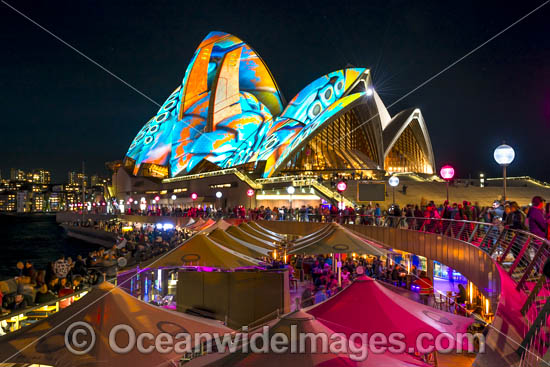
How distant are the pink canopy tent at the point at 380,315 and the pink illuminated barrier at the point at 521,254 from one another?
109cm

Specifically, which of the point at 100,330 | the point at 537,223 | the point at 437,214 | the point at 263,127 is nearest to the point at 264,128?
the point at 263,127

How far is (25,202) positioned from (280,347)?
197339 mm

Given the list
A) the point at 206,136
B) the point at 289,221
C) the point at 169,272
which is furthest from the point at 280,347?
the point at 206,136

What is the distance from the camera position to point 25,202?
582ft

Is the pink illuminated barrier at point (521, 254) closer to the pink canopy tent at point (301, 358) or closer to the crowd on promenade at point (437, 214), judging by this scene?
the crowd on promenade at point (437, 214)

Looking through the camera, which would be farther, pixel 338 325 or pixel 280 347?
pixel 338 325

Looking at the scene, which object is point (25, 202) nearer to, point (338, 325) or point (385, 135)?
point (385, 135)

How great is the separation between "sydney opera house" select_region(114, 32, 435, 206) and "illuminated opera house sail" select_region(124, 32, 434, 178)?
4.3 inches

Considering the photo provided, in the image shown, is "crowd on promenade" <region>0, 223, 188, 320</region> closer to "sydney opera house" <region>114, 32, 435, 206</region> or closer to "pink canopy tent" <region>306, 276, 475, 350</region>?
"pink canopy tent" <region>306, 276, 475, 350</region>

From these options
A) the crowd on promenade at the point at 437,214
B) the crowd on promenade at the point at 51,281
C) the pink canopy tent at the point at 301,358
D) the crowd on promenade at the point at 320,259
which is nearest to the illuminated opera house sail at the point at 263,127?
the crowd on promenade at the point at 437,214

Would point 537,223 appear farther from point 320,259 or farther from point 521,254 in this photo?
point 320,259

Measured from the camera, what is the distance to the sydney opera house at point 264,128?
146ft

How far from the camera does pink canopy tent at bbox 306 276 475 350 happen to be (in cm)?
599

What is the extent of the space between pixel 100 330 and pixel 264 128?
51883mm
